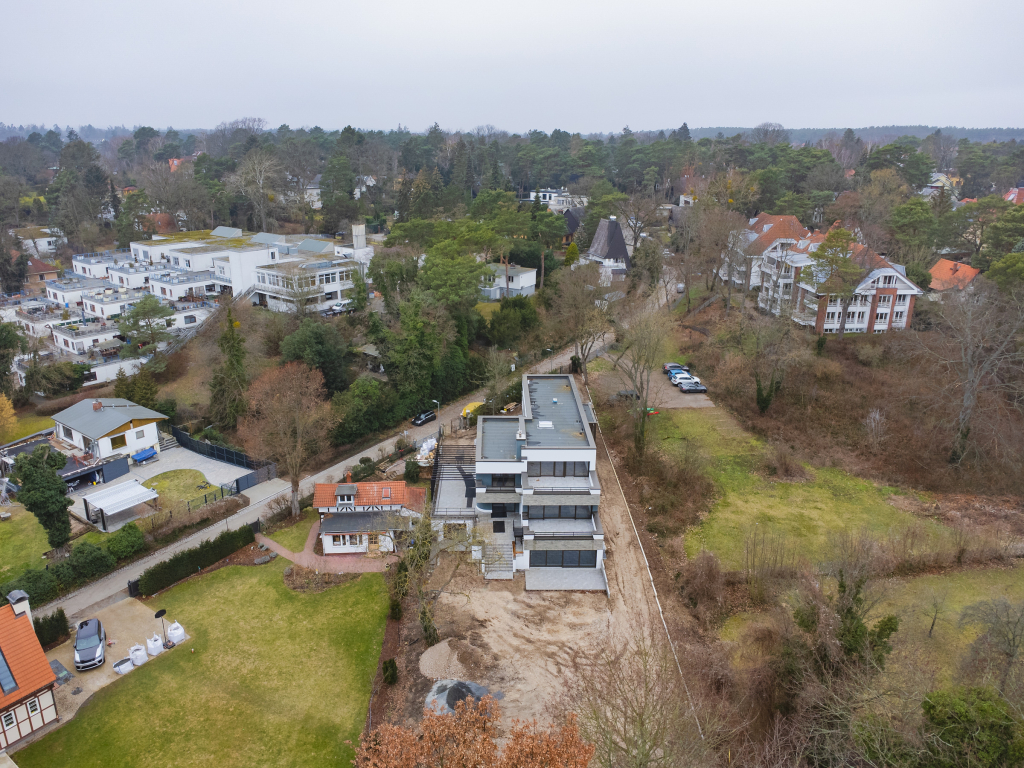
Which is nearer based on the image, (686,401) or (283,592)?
(283,592)

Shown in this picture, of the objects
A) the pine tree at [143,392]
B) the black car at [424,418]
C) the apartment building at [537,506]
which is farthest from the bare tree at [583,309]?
the pine tree at [143,392]

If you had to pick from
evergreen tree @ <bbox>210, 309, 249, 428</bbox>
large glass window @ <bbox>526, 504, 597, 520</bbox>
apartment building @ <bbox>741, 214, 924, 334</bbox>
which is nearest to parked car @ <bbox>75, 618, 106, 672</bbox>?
evergreen tree @ <bbox>210, 309, 249, 428</bbox>

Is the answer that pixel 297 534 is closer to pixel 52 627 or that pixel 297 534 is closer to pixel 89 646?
pixel 89 646

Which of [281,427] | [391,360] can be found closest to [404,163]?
[391,360]

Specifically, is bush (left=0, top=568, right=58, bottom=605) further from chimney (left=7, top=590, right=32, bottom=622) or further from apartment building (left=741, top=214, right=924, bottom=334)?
apartment building (left=741, top=214, right=924, bottom=334)

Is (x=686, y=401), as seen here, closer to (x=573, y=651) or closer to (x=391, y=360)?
(x=391, y=360)

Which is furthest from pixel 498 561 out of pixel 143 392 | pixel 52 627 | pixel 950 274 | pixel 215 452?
pixel 950 274
